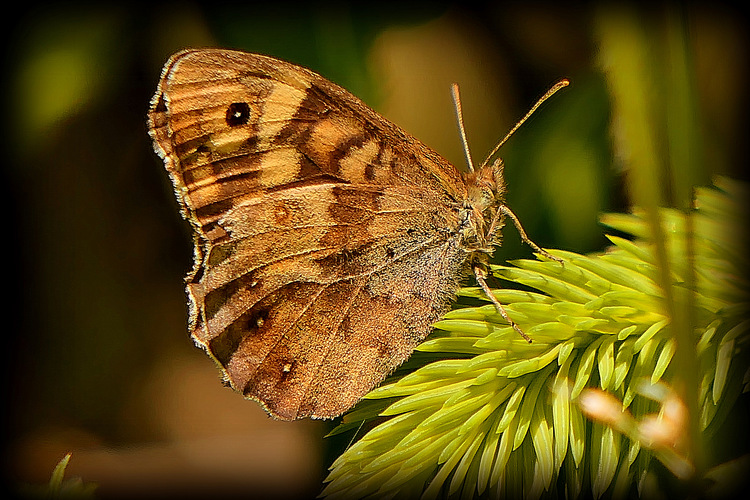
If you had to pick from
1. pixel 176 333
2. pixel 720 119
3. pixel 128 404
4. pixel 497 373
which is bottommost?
pixel 128 404

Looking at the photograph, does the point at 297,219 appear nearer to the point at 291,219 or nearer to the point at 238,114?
the point at 291,219

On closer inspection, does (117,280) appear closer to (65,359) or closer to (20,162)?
(65,359)

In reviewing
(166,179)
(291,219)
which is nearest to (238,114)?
(291,219)

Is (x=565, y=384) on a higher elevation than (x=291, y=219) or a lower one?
lower

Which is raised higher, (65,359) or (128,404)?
(65,359)

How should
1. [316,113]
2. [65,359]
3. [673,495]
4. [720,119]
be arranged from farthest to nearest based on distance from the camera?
[65,359], [720,119], [316,113], [673,495]

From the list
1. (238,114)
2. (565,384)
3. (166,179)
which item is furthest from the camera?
(166,179)

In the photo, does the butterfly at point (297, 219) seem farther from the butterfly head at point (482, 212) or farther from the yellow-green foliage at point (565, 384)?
the yellow-green foliage at point (565, 384)

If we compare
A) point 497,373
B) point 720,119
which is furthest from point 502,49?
point 497,373
